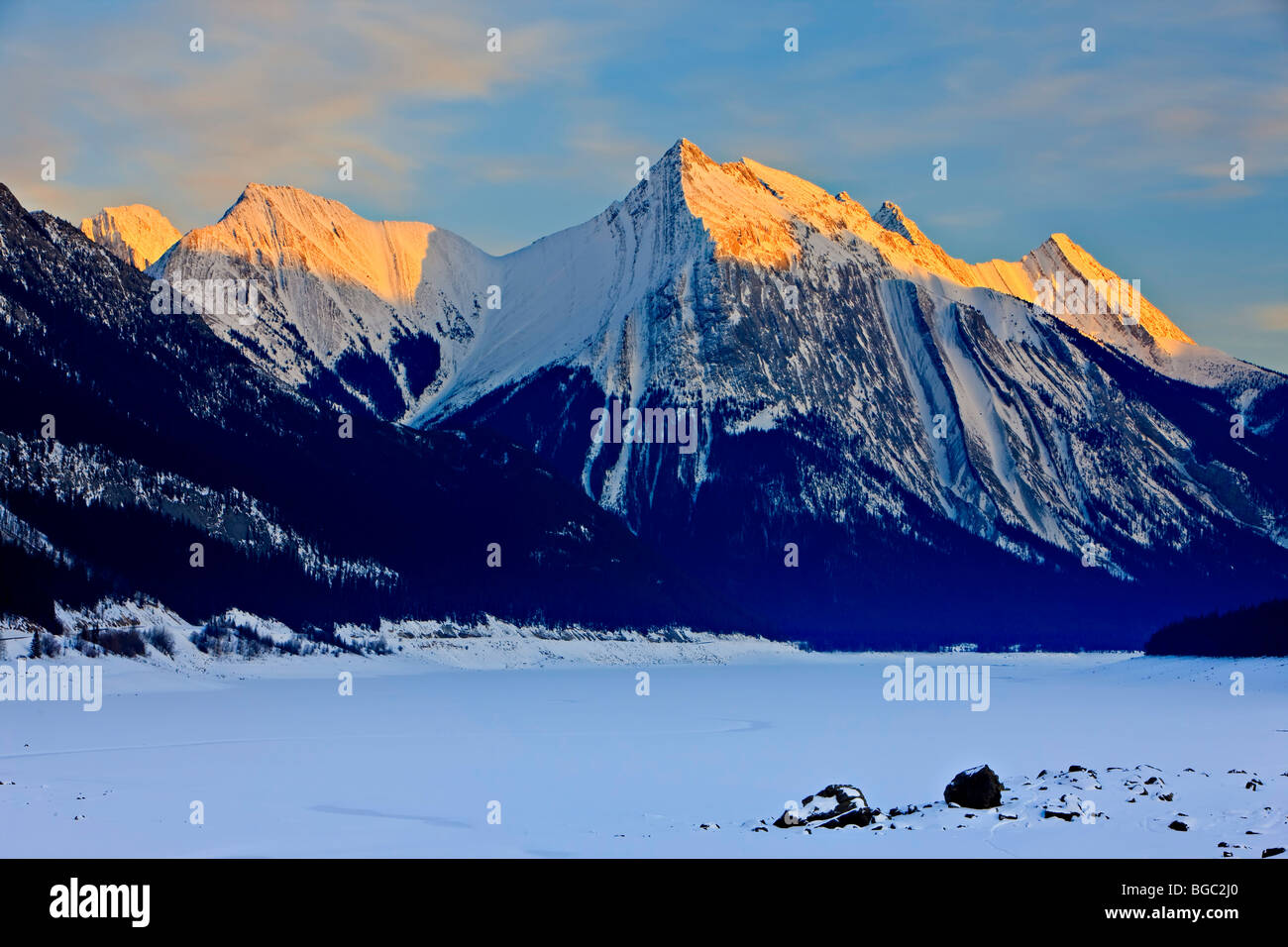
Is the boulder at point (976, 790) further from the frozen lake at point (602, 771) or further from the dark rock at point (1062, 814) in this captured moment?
the dark rock at point (1062, 814)

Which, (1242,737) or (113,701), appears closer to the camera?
(1242,737)

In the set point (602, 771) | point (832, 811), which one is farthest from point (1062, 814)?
point (602, 771)

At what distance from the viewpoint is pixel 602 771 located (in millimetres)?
70188

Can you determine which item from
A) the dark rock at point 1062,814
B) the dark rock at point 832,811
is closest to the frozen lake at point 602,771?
the dark rock at point 1062,814

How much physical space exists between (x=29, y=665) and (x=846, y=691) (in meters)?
66.9

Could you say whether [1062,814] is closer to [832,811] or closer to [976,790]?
[976,790]

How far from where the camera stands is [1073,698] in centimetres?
13238

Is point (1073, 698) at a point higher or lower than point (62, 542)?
lower

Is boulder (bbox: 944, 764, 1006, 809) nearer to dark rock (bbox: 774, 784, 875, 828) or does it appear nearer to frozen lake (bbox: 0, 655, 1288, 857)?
frozen lake (bbox: 0, 655, 1288, 857)

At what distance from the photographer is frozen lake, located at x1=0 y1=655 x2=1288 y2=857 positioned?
152ft

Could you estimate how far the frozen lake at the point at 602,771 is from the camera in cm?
4638

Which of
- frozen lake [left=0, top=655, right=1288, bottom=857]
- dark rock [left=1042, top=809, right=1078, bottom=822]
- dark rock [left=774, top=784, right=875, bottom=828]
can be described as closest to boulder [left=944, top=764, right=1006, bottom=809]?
frozen lake [left=0, top=655, right=1288, bottom=857]
